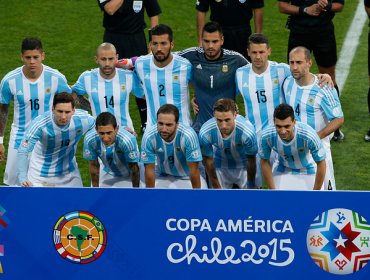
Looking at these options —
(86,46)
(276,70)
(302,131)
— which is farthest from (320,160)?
(86,46)

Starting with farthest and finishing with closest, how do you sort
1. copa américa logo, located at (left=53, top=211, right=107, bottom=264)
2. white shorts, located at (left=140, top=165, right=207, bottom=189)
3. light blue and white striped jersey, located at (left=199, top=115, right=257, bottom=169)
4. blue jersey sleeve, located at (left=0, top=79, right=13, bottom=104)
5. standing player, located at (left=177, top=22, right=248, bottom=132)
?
1. blue jersey sleeve, located at (left=0, top=79, right=13, bottom=104)
2. standing player, located at (left=177, top=22, right=248, bottom=132)
3. white shorts, located at (left=140, top=165, right=207, bottom=189)
4. light blue and white striped jersey, located at (left=199, top=115, right=257, bottom=169)
5. copa américa logo, located at (left=53, top=211, right=107, bottom=264)

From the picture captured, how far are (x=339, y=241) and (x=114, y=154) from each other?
2734mm

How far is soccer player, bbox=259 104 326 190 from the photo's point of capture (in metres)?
8.91

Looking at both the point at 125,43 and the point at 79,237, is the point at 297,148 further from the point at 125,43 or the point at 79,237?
the point at 125,43

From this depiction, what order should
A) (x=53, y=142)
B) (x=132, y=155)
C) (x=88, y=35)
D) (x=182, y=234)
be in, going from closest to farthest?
(x=182, y=234) → (x=132, y=155) → (x=53, y=142) → (x=88, y=35)

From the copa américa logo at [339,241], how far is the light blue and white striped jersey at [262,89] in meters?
2.45

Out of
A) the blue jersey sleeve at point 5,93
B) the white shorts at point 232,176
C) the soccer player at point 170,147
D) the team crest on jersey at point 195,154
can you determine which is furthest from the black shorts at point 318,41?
the blue jersey sleeve at point 5,93

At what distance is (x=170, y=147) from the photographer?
9.38 m

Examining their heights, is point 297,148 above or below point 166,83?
below

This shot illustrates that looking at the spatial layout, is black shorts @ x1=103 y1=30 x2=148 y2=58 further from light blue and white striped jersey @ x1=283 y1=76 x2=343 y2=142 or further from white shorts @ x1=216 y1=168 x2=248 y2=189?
light blue and white striped jersey @ x1=283 y1=76 x2=343 y2=142

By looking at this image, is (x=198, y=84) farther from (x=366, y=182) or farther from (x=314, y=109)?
(x=366, y=182)

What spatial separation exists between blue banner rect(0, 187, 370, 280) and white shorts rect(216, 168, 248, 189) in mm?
2397

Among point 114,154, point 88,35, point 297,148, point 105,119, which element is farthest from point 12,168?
point 88,35

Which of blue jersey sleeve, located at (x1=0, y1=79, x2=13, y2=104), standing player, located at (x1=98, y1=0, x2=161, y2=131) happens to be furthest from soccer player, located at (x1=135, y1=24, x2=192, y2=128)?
standing player, located at (x1=98, y1=0, x2=161, y2=131)
